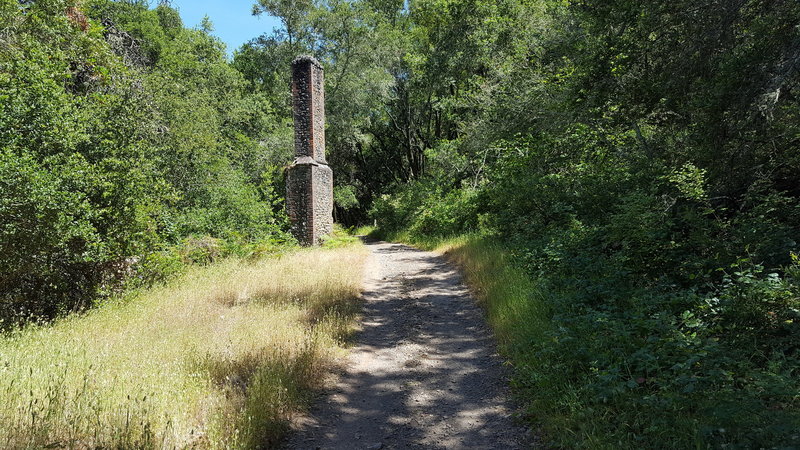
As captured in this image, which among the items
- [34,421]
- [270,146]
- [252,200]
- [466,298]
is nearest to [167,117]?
[252,200]

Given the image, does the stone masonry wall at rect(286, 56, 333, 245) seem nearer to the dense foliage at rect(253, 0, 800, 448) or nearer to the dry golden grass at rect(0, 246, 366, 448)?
the dense foliage at rect(253, 0, 800, 448)

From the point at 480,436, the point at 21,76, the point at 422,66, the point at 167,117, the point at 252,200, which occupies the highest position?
the point at 422,66

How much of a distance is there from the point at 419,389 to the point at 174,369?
2.69 m

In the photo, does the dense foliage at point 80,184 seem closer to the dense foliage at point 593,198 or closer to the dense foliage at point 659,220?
the dense foliage at point 593,198

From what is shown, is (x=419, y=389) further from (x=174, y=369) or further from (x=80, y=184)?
(x=80, y=184)

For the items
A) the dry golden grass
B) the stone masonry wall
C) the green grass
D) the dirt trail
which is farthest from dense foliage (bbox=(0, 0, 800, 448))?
the dry golden grass

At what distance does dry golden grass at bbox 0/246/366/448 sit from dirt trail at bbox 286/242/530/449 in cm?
39

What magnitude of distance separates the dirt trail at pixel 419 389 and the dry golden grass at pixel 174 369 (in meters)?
0.39

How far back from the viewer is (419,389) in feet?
15.4

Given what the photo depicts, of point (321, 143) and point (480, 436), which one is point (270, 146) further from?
point (480, 436)

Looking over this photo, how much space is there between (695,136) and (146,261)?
10885mm

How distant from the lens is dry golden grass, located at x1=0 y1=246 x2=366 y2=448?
3.15 m

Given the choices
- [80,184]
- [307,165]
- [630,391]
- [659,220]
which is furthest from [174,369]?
[307,165]

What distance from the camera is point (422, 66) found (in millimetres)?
24031
